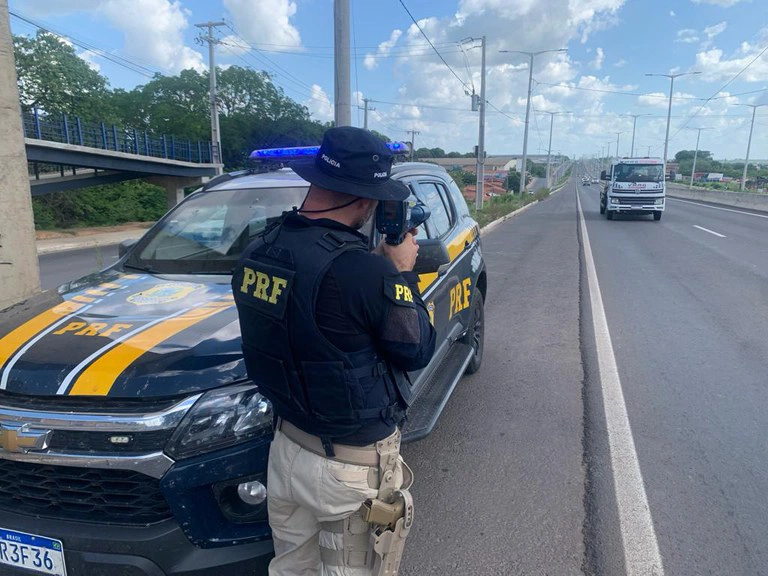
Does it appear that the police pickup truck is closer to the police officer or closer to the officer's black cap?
the police officer

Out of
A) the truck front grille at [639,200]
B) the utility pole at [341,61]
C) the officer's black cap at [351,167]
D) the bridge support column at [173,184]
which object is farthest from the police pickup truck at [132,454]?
the bridge support column at [173,184]

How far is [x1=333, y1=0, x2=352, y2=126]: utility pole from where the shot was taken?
8.36 m

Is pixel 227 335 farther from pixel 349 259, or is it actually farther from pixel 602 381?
pixel 602 381

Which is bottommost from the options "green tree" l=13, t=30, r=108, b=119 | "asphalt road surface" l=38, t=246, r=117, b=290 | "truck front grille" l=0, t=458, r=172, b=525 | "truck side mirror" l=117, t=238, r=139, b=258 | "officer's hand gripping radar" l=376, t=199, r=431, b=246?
"asphalt road surface" l=38, t=246, r=117, b=290

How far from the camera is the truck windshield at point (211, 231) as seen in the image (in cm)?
338

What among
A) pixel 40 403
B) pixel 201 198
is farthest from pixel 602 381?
pixel 40 403

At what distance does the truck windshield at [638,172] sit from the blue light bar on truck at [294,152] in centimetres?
2129

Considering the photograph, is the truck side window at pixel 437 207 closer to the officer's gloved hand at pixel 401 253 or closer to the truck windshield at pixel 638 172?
the officer's gloved hand at pixel 401 253

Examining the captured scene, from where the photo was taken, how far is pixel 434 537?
2.78 m

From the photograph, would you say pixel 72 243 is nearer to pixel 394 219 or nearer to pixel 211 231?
pixel 211 231

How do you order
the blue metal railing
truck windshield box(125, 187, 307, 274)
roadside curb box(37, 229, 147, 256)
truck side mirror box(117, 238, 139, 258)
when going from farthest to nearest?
1. the blue metal railing
2. roadside curb box(37, 229, 147, 256)
3. truck side mirror box(117, 238, 139, 258)
4. truck windshield box(125, 187, 307, 274)

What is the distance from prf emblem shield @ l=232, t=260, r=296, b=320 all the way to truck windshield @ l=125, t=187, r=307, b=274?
1523 mm

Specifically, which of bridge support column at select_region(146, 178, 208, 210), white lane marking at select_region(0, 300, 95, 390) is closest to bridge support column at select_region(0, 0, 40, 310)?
white lane marking at select_region(0, 300, 95, 390)

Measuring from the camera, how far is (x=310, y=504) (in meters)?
1.72
